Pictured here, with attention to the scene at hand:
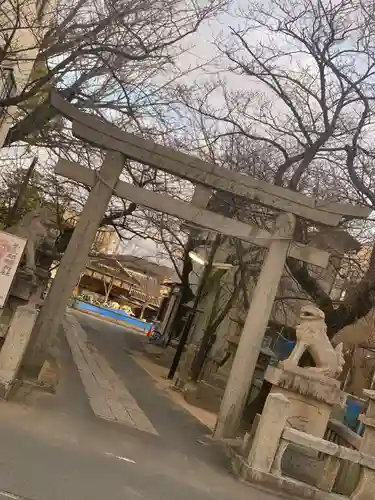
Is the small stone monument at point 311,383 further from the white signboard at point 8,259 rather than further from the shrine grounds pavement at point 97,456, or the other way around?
the white signboard at point 8,259

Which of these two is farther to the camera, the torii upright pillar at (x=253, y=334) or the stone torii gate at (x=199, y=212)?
the torii upright pillar at (x=253, y=334)

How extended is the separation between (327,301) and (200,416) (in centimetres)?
405

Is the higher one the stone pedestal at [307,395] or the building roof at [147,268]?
the building roof at [147,268]

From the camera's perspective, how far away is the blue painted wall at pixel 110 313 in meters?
41.9

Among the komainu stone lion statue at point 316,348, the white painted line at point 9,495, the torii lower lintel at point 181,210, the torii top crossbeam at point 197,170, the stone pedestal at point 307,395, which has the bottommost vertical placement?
the white painted line at point 9,495

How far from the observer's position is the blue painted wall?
41.9 m

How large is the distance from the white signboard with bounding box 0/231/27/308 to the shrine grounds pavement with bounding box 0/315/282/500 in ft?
5.58

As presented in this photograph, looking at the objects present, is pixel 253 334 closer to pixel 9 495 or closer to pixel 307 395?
pixel 307 395

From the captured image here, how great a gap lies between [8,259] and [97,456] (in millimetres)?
3470

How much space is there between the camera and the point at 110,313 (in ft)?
138

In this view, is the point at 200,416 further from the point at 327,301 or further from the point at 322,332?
the point at 322,332

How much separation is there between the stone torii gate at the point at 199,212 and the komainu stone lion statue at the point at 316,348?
111 cm

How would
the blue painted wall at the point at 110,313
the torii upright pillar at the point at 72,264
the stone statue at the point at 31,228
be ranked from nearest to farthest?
the torii upright pillar at the point at 72,264 → the stone statue at the point at 31,228 → the blue painted wall at the point at 110,313

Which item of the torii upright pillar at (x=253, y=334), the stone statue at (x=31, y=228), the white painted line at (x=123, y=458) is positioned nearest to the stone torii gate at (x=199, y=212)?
the torii upright pillar at (x=253, y=334)
